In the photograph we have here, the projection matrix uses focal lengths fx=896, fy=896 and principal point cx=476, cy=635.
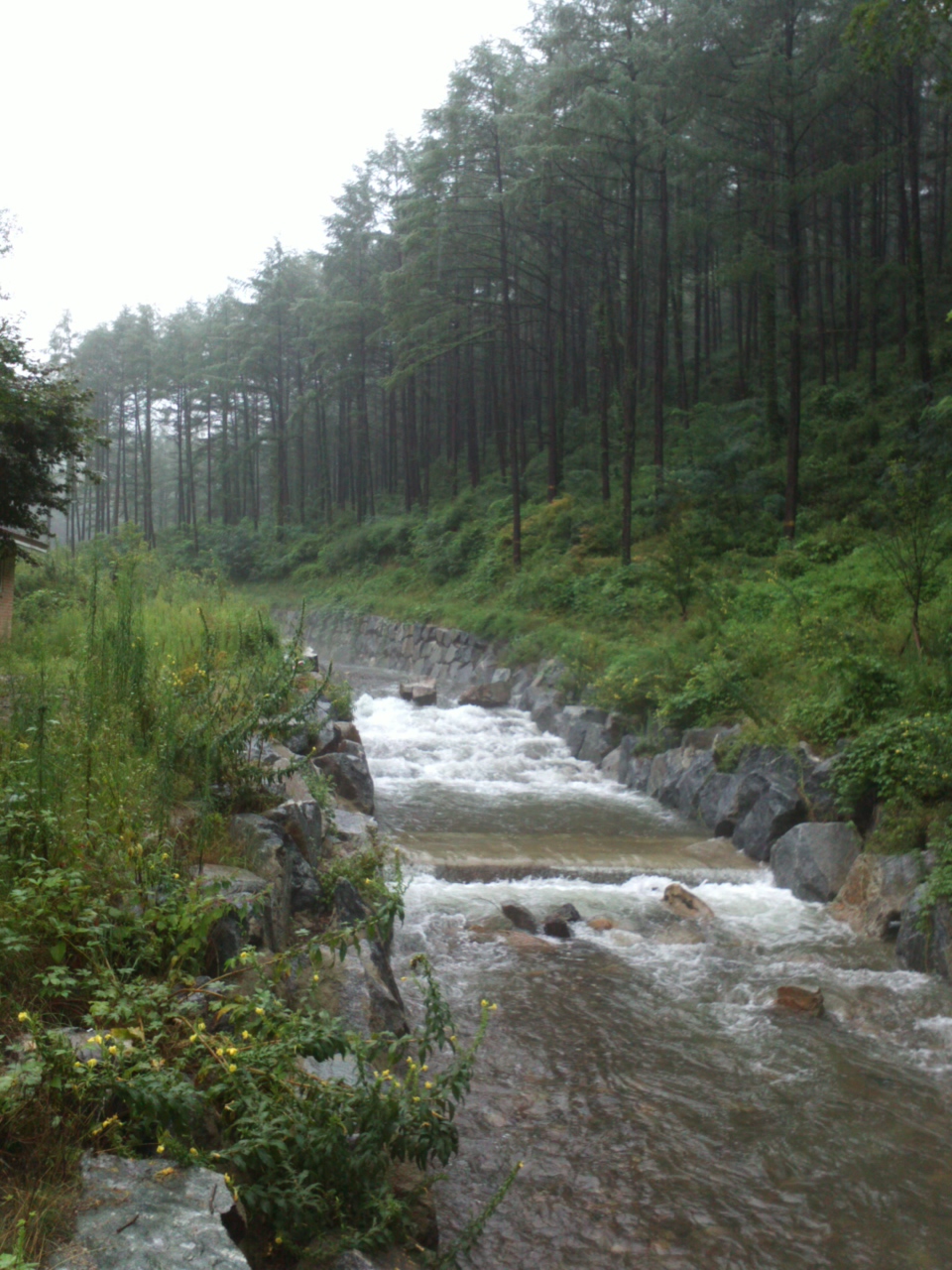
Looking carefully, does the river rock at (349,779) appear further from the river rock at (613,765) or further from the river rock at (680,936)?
the river rock at (613,765)

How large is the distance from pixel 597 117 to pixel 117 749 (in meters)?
18.6

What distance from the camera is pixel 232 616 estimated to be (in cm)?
911

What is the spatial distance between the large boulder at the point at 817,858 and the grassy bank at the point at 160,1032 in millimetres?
4277

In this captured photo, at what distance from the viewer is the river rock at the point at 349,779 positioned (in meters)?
9.54

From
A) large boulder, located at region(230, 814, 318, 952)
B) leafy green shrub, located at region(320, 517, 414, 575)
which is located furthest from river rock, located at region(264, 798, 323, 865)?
leafy green shrub, located at region(320, 517, 414, 575)

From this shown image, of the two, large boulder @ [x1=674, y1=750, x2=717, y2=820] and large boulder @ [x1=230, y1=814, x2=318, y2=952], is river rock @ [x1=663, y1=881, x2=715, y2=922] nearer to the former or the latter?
large boulder @ [x1=674, y1=750, x2=717, y2=820]

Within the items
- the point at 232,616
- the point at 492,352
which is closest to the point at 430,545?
the point at 492,352

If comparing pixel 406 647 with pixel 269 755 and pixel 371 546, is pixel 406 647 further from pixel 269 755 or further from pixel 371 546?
pixel 269 755

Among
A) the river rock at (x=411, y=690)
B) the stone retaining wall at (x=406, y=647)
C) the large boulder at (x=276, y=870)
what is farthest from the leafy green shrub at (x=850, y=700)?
the stone retaining wall at (x=406, y=647)

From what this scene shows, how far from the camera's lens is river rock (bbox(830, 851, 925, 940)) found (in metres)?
6.91

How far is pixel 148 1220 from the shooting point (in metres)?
2.36

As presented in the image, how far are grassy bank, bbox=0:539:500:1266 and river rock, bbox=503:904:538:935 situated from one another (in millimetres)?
2097

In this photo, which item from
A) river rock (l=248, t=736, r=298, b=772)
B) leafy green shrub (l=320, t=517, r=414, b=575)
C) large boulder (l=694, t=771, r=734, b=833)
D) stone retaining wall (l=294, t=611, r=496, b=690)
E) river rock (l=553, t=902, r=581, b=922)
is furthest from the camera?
leafy green shrub (l=320, t=517, r=414, b=575)

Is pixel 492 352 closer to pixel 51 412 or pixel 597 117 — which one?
pixel 597 117
